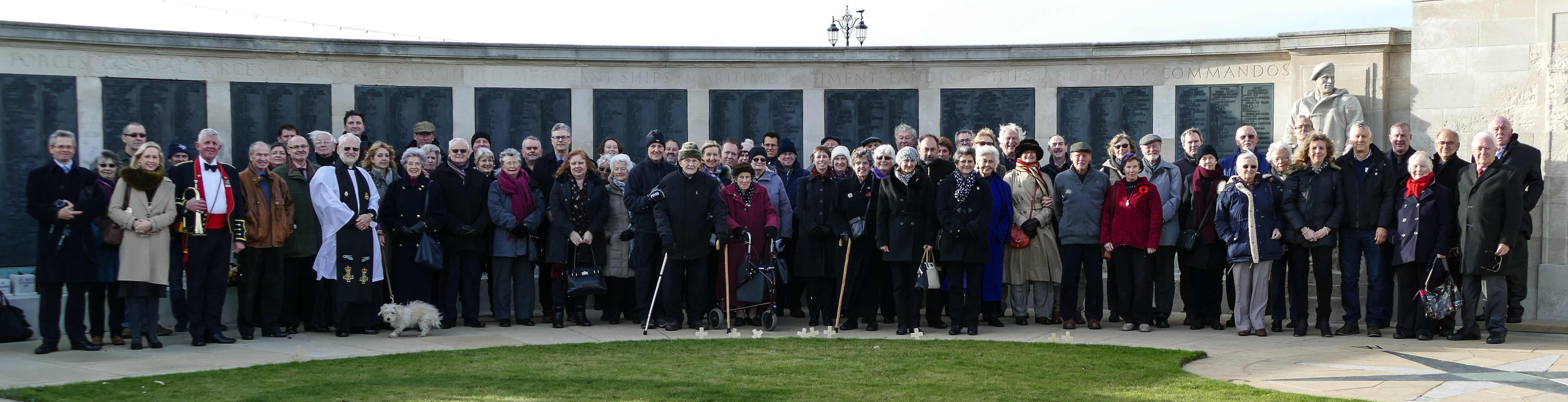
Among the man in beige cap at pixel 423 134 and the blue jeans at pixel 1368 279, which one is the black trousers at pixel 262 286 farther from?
the blue jeans at pixel 1368 279

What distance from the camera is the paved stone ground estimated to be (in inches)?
274

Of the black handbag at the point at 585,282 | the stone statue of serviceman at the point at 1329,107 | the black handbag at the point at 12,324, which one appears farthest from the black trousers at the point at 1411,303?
the black handbag at the point at 12,324

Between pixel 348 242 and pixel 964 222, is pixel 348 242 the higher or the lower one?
the lower one

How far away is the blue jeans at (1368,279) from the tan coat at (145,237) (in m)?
8.75

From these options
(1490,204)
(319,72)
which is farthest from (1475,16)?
(319,72)

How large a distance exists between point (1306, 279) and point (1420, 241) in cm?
87

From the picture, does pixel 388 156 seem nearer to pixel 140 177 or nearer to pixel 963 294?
pixel 140 177

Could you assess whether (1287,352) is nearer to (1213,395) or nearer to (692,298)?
(1213,395)

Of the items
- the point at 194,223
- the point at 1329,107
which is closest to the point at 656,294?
the point at 194,223

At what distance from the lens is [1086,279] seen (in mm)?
10523

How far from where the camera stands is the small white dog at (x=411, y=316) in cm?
977

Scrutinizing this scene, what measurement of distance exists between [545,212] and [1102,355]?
497 cm

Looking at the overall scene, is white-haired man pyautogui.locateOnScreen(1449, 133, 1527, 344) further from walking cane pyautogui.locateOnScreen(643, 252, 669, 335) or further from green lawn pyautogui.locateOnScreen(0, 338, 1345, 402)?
walking cane pyautogui.locateOnScreen(643, 252, 669, 335)

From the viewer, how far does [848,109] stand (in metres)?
15.5
